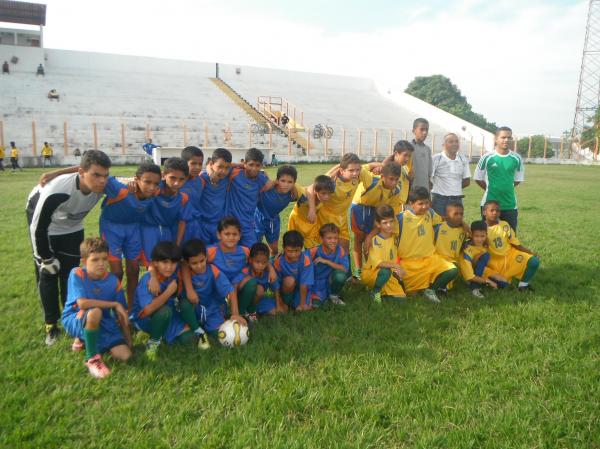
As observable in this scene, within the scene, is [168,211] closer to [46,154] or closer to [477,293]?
[477,293]

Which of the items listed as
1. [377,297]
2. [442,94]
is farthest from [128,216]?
[442,94]

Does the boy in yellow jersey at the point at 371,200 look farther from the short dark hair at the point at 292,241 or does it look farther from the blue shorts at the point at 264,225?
the short dark hair at the point at 292,241

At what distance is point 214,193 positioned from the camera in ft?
14.1

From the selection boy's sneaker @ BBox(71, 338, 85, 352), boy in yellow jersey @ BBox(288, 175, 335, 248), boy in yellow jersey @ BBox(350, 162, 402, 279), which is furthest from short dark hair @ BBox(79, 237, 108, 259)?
boy in yellow jersey @ BBox(350, 162, 402, 279)

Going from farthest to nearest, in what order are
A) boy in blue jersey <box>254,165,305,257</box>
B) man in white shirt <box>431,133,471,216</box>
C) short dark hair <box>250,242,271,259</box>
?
man in white shirt <box>431,133,471,216</box>, boy in blue jersey <box>254,165,305,257</box>, short dark hair <box>250,242,271,259</box>

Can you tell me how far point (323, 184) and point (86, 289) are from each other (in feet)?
7.60

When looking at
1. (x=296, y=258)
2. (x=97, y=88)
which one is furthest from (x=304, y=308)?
(x=97, y=88)

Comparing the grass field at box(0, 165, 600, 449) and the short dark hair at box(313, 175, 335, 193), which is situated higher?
the short dark hair at box(313, 175, 335, 193)

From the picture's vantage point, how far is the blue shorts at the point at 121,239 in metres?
3.74

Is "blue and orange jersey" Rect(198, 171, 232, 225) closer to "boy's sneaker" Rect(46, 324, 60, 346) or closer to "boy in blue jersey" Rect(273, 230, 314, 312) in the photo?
"boy in blue jersey" Rect(273, 230, 314, 312)

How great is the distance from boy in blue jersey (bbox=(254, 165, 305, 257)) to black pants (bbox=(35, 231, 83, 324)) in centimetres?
175

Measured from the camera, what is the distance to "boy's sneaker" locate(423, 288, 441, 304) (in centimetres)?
434

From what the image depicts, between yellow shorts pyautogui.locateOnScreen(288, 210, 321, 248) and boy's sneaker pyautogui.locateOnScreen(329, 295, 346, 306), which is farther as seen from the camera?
yellow shorts pyautogui.locateOnScreen(288, 210, 321, 248)

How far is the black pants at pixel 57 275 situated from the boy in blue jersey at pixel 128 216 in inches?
9.7
